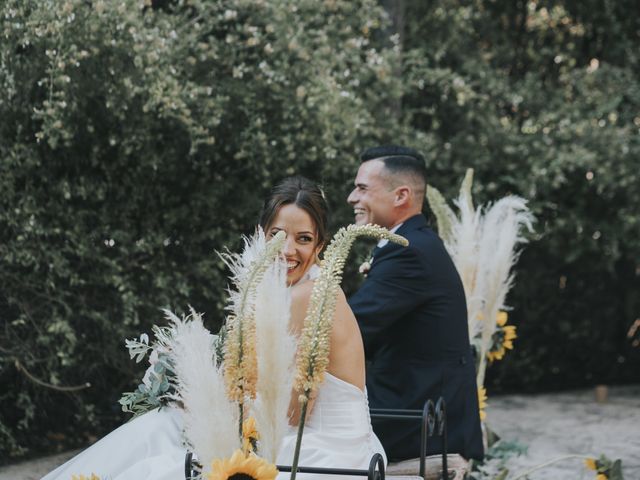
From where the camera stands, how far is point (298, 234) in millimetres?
3324

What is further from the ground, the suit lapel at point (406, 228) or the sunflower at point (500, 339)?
the suit lapel at point (406, 228)

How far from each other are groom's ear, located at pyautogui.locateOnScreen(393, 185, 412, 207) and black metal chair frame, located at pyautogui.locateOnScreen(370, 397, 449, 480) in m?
0.98

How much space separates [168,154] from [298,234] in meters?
2.49

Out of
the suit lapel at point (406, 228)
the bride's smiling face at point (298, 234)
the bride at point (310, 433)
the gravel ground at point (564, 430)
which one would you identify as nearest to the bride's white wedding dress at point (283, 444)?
the bride at point (310, 433)

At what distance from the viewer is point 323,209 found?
339 cm

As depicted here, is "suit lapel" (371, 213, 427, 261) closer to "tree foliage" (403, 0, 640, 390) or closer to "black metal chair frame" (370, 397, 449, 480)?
"black metal chair frame" (370, 397, 449, 480)

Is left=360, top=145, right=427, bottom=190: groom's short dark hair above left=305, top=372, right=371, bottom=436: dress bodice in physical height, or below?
above

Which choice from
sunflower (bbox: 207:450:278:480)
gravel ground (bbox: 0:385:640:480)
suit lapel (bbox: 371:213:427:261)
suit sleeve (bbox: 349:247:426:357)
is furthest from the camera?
gravel ground (bbox: 0:385:640:480)

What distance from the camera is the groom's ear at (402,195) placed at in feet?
13.8

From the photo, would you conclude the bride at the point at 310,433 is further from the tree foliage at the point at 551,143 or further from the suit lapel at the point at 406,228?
the tree foliage at the point at 551,143

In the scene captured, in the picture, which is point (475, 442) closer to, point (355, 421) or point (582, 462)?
point (355, 421)

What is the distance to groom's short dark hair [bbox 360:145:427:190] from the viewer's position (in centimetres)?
426

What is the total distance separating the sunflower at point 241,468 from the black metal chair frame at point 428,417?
1.17 meters

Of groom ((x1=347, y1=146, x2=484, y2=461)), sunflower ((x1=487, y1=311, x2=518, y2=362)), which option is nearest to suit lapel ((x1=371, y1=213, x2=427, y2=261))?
groom ((x1=347, y1=146, x2=484, y2=461))
